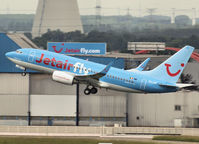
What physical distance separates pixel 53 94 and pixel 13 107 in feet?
27.7

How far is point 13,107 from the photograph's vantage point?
339ft

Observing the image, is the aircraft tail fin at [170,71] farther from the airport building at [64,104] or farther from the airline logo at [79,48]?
the airline logo at [79,48]

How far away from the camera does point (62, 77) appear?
260 ft

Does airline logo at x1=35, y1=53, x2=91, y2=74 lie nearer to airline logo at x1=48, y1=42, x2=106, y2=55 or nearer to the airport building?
the airport building

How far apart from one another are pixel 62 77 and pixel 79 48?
156 ft

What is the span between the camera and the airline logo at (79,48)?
12312 cm

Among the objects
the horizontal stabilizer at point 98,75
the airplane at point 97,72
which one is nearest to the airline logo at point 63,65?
the airplane at point 97,72

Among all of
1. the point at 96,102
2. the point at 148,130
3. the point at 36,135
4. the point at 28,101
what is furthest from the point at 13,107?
the point at 148,130

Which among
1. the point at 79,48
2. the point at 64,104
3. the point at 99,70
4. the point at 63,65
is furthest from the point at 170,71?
the point at 79,48

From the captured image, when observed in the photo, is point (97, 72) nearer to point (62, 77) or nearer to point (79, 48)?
point (62, 77)

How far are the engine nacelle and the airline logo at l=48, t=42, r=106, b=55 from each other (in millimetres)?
42767

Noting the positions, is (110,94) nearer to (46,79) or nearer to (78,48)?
(46,79)

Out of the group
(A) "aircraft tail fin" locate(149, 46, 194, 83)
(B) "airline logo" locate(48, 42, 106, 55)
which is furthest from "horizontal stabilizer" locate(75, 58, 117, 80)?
(B) "airline logo" locate(48, 42, 106, 55)

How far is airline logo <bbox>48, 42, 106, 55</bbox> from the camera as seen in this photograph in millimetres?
123125
